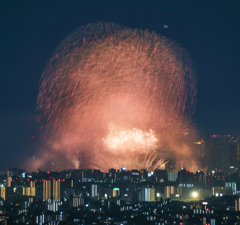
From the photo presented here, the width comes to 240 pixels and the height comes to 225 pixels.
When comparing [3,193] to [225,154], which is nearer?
[3,193]

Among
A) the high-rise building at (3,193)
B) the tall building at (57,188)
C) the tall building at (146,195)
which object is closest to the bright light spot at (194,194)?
the tall building at (146,195)

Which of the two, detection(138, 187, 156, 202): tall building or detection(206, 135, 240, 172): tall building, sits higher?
detection(206, 135, 240, 172): tall building

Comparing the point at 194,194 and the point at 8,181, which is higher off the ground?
the point at 8,181

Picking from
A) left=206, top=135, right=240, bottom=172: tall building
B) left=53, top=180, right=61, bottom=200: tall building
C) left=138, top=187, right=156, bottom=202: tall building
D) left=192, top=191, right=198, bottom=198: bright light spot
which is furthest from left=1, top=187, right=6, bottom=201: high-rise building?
left=206, top=135, right=240, bottom=172: tall building

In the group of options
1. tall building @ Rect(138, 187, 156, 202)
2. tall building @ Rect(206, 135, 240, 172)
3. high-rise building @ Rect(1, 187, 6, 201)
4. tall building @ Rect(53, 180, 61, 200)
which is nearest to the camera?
high-rise building @ Rect(1, 187, 6, 201)

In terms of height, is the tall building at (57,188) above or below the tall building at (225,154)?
below

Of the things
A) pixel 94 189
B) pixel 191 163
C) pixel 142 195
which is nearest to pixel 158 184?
pixel 142 195

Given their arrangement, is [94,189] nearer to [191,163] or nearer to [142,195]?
[142,195]

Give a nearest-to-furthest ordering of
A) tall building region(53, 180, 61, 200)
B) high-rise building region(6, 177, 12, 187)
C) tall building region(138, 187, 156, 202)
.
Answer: tall building region(53, 180, 61, 200) → high-rise building region(6, 177, 12, 187) → tall building region(138, 187, 156, 202)

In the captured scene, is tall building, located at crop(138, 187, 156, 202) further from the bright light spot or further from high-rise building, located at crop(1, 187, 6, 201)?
high-rise building, located at crop(1, 187, 6, 201)

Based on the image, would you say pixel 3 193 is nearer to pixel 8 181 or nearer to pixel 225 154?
pixel 8 181

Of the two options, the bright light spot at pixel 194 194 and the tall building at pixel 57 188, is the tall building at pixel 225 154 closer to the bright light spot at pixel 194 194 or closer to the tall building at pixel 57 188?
the bright light spot at pixel 194 194

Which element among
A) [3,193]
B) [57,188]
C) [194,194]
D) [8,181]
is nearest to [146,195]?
[194,194]
